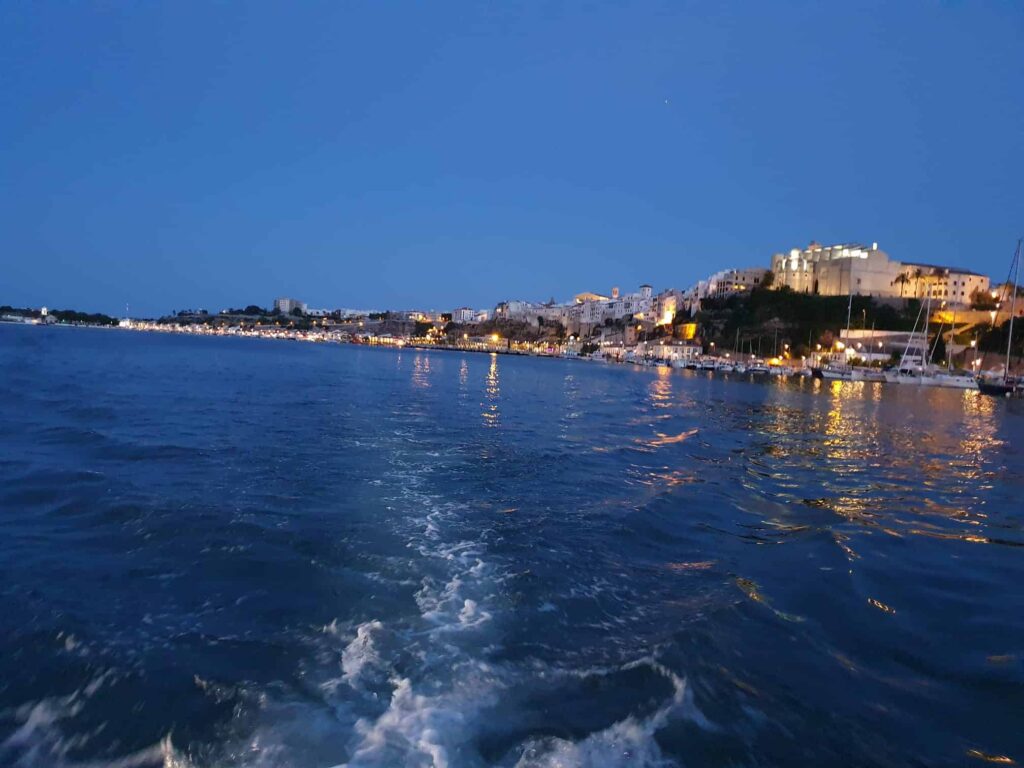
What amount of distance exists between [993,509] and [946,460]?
18.1 ft

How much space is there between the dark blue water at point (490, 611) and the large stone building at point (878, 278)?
96.3 m

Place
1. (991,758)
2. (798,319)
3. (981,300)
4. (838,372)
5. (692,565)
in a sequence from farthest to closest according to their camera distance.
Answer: (798,319)
(981,300)
(838,372)
(692,565)
(991,758)

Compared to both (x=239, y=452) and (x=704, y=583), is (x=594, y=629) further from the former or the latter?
(x=239, y=452)

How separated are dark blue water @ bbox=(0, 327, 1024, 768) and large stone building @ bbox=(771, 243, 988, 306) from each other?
96.3 meters

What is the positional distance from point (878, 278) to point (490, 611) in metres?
108

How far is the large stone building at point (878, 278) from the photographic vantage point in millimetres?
92375

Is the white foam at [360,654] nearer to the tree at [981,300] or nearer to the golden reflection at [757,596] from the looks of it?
the golden reflection at [757,596]

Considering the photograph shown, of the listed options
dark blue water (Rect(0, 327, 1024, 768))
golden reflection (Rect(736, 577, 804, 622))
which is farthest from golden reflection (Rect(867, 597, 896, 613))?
golden reflection (Rect(736, 577, 804, 622))

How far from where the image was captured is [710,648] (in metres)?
4.72

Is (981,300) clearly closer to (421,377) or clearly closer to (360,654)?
(421,377)

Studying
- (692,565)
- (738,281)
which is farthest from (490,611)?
(738,281)

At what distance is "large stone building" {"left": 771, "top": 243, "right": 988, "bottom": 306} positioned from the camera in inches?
3637

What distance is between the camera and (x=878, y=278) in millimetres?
96688

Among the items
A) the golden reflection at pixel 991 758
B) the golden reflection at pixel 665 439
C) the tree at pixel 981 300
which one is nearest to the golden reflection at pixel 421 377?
the golden reflection at pixel 665 439
